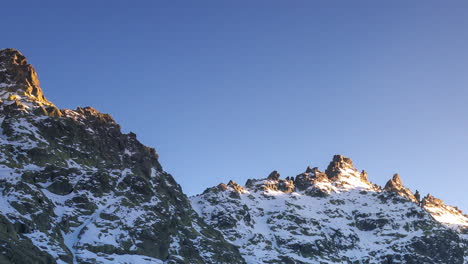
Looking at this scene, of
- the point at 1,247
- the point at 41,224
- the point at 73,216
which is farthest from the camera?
the point at 73,216

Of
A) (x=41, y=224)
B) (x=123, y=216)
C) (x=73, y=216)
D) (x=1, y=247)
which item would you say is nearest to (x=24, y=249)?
(x=1, y=247)

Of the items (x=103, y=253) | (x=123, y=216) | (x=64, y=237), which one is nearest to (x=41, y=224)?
(x=64, y=237)

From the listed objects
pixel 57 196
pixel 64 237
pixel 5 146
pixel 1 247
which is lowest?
pixel 1 247

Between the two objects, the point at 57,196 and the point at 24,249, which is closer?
the point at 24,249

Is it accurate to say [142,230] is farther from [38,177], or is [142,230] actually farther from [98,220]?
[38,177]

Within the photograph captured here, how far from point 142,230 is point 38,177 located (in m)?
37.4

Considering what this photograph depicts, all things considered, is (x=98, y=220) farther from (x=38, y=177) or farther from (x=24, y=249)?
(x=24, y=249)

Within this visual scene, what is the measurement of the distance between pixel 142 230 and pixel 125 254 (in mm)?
14917

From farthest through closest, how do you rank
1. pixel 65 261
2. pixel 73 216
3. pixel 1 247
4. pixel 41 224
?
pixel 73 216, pixel 41 224, pixel 65 261, pixel 1 247

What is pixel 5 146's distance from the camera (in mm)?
198250

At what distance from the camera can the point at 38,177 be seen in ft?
634

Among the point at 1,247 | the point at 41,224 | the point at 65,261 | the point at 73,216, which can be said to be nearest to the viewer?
the point at 1,247

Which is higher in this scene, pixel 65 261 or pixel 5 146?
pixel 5 146

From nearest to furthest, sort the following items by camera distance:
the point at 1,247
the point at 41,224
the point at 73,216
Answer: the point at 1,247
the point at 41,224
the point at 73,216
